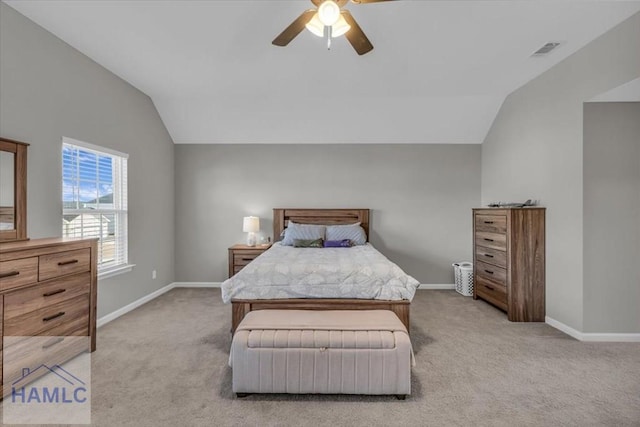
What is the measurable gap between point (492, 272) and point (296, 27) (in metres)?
3.57

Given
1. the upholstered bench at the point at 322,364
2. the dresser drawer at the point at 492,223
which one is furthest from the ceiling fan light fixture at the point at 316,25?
the dresser drawer at the point at 492,223

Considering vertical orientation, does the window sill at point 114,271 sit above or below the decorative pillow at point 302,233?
below

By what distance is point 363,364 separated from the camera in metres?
1.97

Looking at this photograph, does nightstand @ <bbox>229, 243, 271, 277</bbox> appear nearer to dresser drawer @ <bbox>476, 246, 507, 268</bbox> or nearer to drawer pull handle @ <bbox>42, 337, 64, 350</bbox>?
drawer pull handle @ <bbox>42, 337, 64, 350</bbox>

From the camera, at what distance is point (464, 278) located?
445 centimetres

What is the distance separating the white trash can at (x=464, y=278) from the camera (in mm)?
4402

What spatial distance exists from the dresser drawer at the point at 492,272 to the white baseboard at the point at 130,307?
178 inches

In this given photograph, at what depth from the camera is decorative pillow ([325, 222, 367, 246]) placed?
438 cm

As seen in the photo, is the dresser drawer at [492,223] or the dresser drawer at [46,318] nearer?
the dresser drawer at [46,318]

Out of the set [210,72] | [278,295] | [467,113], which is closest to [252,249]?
[278,295]

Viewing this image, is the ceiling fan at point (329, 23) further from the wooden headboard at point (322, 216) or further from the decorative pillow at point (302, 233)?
the wooden headboard at point (322, 216)

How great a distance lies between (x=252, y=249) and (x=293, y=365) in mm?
2602

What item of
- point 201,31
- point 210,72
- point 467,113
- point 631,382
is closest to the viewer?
point 631,382

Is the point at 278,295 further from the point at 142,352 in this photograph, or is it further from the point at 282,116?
the point at 282,116
